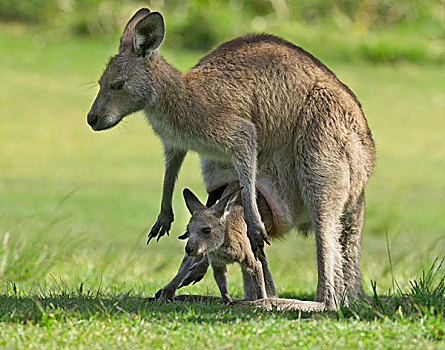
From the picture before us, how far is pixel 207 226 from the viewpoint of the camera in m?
4.71

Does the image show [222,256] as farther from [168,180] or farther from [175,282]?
[168,180]

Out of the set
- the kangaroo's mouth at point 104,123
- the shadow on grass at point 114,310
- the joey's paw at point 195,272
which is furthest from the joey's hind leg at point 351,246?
the kangaroo's mouth at point 104,123

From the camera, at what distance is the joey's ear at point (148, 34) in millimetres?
4547

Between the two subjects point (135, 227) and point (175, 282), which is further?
point (135, 227)

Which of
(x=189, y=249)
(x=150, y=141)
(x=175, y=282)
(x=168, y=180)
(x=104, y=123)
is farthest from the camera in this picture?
(x=150, y=141)

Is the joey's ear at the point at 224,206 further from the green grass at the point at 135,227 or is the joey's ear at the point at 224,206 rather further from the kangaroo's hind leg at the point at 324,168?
the green grass at the point at 135,227

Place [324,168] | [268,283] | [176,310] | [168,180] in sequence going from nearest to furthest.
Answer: [176,310], [324,168], [268,283], [168,180]

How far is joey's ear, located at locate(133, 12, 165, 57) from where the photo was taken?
4.55 metres

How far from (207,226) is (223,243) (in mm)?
161

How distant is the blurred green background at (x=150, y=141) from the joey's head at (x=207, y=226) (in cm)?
114

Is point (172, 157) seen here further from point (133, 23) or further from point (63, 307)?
point (63, 307)

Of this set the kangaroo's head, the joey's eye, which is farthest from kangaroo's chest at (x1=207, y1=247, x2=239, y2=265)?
the joey's eye

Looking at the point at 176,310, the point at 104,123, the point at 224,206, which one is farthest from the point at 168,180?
the point at 176,310

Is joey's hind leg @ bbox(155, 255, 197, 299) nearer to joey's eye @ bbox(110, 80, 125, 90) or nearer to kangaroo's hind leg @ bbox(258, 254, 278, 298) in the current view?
kangaroo's hind leg @ bbox(258, 254, 278, 298)
